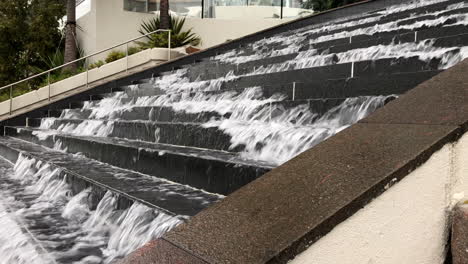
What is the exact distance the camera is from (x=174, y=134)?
3.85m

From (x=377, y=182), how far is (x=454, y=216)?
49cm

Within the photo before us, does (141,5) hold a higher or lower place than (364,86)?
higher

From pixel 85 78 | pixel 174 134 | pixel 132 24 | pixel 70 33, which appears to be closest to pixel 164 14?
pixel 132 24

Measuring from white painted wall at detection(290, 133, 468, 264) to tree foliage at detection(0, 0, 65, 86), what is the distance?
50.1 feet

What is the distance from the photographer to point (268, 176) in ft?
5.91

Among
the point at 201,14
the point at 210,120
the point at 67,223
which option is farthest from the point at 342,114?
the point at 201,14

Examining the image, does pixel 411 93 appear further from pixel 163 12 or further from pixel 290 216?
pixel 163 12

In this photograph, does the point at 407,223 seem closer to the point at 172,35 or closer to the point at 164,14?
the point at 172,35

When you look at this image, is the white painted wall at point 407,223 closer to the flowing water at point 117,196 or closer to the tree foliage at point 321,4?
the flowing water at point 117,196

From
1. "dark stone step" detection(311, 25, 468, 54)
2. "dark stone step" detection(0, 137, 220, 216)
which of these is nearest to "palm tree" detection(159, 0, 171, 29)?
"dark stone step" detection(311, 25, 468, 54)

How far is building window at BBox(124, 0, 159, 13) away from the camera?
579 inches

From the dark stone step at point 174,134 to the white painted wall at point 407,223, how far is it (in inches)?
61.1

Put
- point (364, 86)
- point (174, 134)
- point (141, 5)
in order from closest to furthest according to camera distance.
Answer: point (364, 86) → point (174, 134) → point (141, 5)

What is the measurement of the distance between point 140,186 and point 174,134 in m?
1.04
